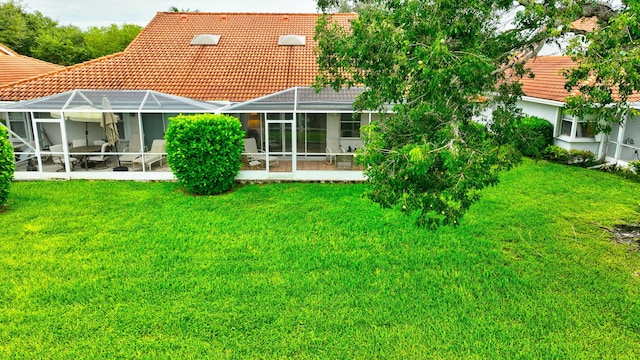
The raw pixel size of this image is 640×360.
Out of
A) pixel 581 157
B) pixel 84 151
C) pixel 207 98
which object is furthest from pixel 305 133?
pixel 581 157

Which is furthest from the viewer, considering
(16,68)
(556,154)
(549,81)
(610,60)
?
(16,68)

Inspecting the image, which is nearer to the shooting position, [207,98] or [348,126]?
[207,98]

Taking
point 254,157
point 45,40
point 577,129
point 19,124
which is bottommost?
point 254,157

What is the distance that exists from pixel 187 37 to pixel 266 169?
1175 cm

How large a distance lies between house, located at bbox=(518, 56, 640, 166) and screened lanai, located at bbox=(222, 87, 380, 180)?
7.70 m

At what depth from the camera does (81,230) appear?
1104 cm

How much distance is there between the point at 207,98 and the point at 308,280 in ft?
39.8

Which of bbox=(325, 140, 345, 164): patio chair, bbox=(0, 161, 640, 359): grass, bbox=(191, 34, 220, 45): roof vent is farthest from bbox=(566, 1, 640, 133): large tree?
bbox=(191, 34, 220, 45): roof vent

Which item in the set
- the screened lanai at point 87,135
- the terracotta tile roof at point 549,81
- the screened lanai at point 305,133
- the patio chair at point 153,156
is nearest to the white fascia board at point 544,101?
the terracotta tile roof at point 549,81

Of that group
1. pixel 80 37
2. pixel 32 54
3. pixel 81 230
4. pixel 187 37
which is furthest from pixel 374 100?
pixel 80 37

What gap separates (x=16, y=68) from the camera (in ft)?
75.9

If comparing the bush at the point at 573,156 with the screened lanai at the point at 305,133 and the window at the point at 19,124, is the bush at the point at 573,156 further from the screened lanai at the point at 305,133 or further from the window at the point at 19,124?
the window at the point at 19,124

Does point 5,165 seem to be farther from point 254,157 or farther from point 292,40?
point 292,40

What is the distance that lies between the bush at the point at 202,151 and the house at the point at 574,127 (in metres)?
12.1
